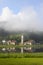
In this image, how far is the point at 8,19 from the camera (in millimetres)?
4922

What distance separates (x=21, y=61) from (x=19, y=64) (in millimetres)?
99

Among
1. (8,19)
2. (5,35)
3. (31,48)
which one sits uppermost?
(8,19)

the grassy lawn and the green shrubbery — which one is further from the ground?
the green shrubbery

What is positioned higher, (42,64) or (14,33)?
(14,33)

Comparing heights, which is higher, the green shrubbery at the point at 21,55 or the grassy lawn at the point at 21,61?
the green shrubbery at the point at 21,55

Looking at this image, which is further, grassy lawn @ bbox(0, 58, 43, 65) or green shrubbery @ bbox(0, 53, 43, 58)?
green shrubbery @ bbox(0, 53, 43, 58)

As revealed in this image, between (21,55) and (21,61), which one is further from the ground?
(21,55)

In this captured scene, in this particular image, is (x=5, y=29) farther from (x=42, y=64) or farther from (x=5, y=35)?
(x=42, y=64)

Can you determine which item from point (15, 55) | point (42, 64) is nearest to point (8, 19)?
point (15, 55)

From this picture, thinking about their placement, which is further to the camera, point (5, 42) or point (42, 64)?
point (5, 42)

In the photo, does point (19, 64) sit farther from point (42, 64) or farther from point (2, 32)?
point (2, 32)

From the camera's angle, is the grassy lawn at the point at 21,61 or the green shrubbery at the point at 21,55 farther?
the green shrubbery at the point at 21,55

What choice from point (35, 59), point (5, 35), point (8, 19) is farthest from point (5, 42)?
point (35, 59)

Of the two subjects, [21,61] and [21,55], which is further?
[21,55]
